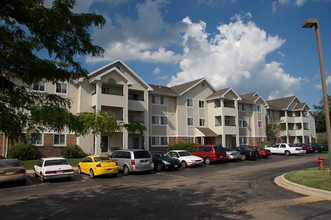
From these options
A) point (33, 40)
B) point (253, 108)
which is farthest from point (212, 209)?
point (253, 108)

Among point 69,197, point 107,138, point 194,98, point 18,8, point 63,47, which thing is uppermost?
point 194,98

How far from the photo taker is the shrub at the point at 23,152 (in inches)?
908

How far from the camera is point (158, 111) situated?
113 feet

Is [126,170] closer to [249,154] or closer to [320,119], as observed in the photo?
[249,154]

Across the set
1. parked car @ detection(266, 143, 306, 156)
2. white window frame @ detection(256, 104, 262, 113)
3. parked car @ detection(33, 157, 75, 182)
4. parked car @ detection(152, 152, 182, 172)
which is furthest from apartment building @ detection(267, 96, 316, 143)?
parked car @ detection(33, 157, 75, 182)

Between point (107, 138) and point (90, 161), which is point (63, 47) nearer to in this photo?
point (90, 161)

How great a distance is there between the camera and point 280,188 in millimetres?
11547

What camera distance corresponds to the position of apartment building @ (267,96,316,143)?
171 feet

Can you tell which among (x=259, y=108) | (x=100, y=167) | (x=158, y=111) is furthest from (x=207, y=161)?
(x=259, y=108)

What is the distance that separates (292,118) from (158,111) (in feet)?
112

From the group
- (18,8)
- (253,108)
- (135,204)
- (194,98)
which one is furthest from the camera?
(253,108)

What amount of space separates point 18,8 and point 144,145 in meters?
26.9

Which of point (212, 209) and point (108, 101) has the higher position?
point (108, 101)

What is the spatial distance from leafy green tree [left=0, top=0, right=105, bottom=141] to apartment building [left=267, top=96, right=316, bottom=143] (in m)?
49.8
